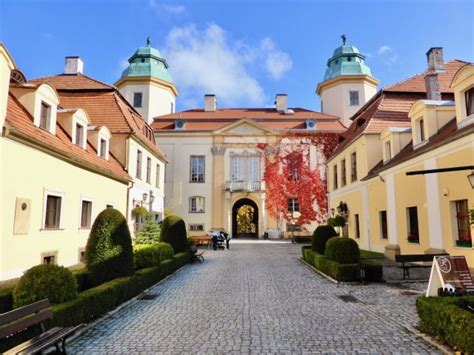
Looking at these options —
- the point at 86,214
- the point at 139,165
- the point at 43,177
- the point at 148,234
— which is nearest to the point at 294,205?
the point at 139,165

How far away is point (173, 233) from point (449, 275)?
11378 mm

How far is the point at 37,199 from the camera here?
10.8 metres

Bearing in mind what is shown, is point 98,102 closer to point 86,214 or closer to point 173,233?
point 86,214

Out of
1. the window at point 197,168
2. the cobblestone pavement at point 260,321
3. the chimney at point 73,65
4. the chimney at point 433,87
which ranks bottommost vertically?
the cobblestone pavement at point 260,321

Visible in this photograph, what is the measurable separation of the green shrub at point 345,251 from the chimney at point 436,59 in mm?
13870

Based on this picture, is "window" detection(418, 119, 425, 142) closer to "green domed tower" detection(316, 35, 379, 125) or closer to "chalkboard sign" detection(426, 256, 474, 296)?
"chalkboard sign" detection(426, 256, 474, 296)

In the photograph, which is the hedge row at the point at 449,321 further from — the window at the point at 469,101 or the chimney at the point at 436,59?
the chimney at the point at 436,59

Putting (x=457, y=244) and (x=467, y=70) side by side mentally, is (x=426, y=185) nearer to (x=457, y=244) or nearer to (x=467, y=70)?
(x=457, y=244)

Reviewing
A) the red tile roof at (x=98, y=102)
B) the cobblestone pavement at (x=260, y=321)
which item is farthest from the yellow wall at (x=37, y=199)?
the red tile roof at (x=98, y=102)

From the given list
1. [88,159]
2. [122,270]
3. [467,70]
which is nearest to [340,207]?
[467,70]

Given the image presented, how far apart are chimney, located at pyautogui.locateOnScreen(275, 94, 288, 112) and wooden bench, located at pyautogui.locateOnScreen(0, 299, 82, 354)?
1434 inches

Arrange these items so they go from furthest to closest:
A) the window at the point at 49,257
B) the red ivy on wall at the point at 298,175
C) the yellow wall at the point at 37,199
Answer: the red ivy on wall at the point at 298,175 < the window at the point at 49,257 < the yellow wall at the point at 37,199

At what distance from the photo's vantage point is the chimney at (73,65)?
23423 millimetres

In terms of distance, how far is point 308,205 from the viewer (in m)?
34.3
